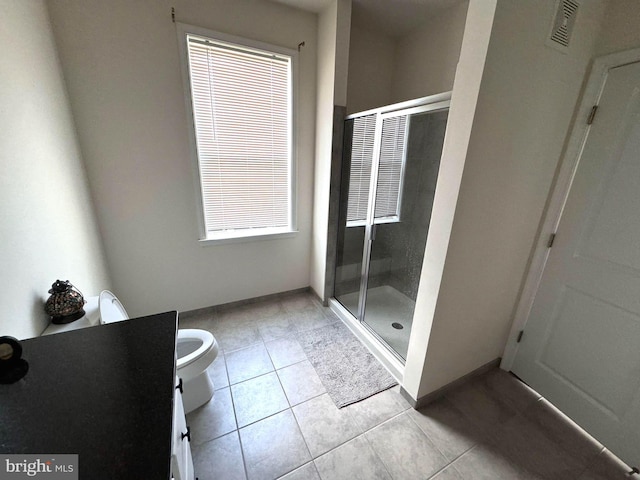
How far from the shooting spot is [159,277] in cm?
215

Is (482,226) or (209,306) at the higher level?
(482,226)

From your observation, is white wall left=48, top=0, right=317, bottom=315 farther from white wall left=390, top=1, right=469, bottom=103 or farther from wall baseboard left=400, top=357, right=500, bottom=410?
wall baseboard left=400, top=357, right=500, bottom=410

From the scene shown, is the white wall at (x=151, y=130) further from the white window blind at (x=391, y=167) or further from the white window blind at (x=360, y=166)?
the white window blind at (x=391, y=167)

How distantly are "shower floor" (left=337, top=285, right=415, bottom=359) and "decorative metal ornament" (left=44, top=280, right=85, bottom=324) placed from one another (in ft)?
6.48

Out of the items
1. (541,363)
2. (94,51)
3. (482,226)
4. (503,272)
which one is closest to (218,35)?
(94,51)

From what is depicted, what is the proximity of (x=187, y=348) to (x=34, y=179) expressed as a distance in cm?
121

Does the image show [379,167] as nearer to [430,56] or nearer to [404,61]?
[430,56]

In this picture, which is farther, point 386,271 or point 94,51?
point 386,271

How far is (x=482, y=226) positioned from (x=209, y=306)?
93.4 inches

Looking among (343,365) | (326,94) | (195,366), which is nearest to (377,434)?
(343,365)

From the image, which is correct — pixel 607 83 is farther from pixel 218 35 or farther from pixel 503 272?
pixel 218 35

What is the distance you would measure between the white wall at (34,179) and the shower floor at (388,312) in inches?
82.2

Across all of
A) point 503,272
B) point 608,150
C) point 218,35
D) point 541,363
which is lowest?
point 541,363

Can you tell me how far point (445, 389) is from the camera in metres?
1.67
